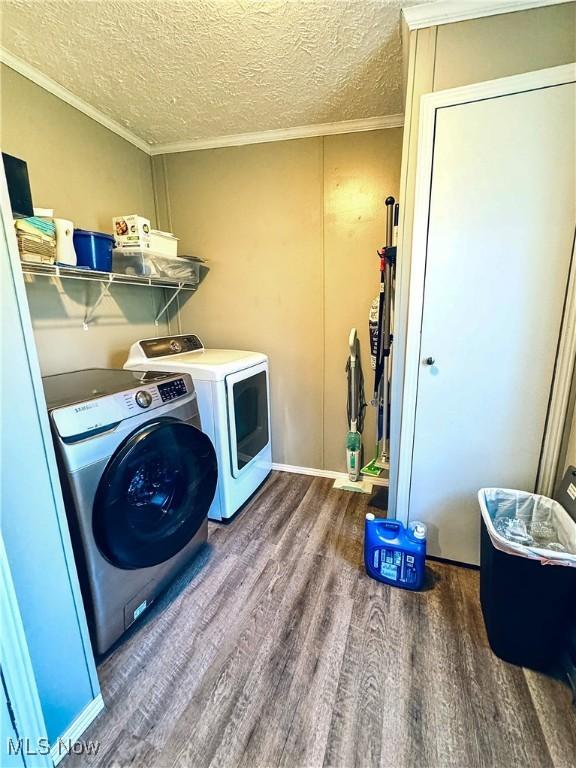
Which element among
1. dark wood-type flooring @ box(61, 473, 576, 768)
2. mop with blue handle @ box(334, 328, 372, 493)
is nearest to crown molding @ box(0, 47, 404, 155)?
mop with blue handle @ box(334, 328, 372, 493)

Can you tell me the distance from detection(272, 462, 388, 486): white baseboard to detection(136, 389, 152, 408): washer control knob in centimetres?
154

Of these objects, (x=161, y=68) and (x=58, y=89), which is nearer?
(x=161, y=68)

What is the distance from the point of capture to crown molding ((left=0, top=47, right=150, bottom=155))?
4.91ft

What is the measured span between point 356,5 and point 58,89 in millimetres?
1501

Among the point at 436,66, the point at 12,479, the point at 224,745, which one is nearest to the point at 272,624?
the point at 224,745

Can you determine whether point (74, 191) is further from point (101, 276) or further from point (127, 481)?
point (127, 481)

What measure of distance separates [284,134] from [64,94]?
122 cm

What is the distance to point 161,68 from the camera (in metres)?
1.57

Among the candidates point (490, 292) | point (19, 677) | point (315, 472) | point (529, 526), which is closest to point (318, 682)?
point (19, 677)

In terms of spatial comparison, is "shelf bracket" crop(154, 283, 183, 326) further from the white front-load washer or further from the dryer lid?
the white front-load washer

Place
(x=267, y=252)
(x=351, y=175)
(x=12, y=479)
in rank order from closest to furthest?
(x=12, y=479) < (x=351, y=175) < (x=267, y=252)

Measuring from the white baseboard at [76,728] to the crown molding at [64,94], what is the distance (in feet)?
8.39

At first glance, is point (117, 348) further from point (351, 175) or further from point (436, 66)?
point (436, 66)

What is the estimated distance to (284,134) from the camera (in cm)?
215
